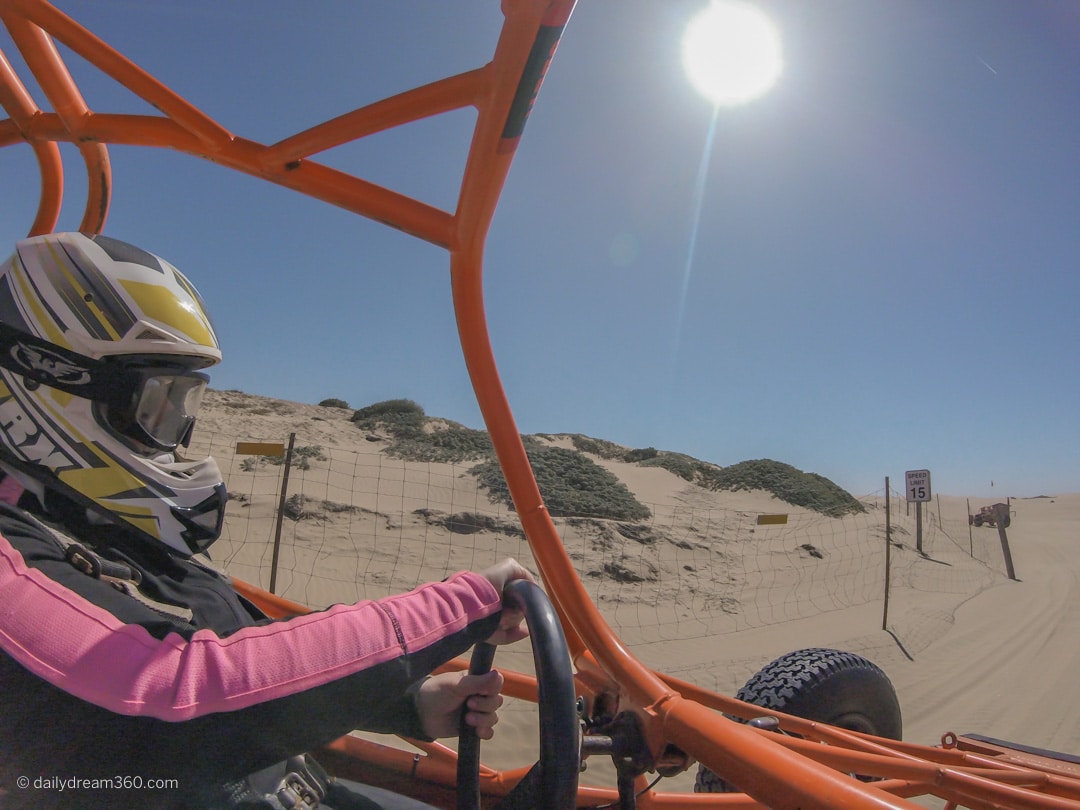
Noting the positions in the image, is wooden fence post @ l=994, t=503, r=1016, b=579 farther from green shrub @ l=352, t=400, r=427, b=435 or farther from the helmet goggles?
the helmet goggles

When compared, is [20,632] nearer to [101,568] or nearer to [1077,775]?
[101,568]

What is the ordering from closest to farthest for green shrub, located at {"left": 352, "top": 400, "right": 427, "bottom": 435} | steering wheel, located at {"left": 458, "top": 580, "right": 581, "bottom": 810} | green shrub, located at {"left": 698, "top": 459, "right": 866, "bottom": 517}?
steering wheel, located at {"left": 458, "top": 580, "right": 581, "bottom": 810} < green shrub, located at {"left": 352, "top": 400, "right": 427, "bottom": 435} < green shrub, located at {"left": 698, "top": 459, "right": 866, "bottom": 517}

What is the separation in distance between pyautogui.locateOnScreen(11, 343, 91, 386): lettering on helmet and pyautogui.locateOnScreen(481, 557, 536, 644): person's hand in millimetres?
885

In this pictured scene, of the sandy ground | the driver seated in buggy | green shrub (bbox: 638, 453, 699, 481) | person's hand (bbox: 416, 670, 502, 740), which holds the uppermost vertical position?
green shrub (bbox: 638, 453, 699, 481)

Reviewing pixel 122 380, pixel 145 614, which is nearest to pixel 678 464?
pixel 122 380

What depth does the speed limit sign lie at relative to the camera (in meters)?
11.7

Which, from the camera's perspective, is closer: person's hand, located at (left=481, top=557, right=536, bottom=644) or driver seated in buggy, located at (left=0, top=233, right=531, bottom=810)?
driver seated in buggy, located at (left=0, top=233, right=531, bottom=810)

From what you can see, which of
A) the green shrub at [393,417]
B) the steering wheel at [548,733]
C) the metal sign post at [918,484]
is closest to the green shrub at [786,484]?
the metal sign post at [918,484]

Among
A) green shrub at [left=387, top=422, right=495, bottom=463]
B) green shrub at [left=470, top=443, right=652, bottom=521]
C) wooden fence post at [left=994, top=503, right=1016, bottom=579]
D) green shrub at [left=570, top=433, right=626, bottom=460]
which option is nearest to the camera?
wooden fence post at [left=994, top=503, right=1016, bottom=579]

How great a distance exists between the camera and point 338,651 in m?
0.97

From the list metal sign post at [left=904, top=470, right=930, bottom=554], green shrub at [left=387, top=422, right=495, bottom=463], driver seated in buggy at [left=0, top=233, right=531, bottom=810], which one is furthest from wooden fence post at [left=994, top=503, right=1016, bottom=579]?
driver seated in buggy at [left=0, top=233, right=531, bottom=810]

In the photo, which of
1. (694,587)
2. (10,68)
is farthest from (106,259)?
(694,587)

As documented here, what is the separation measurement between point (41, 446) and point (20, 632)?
47 centimetres

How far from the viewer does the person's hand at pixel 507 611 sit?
120 centimetres
